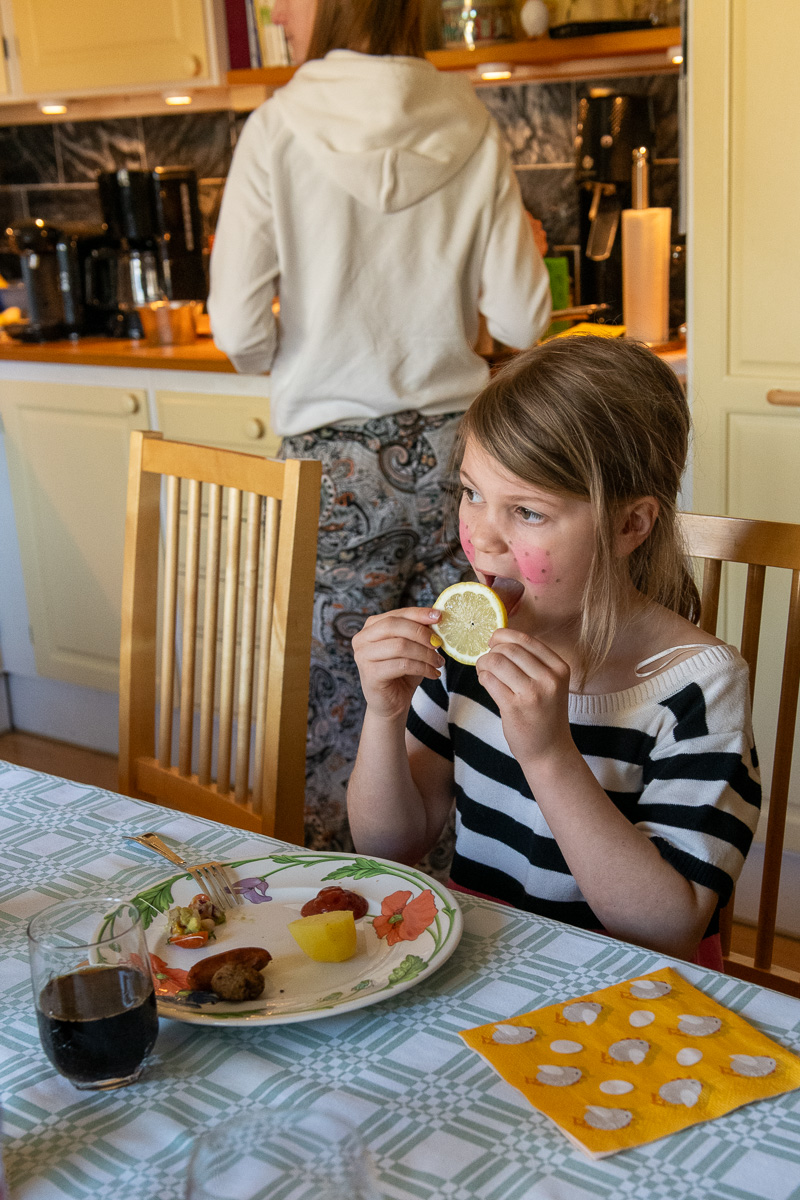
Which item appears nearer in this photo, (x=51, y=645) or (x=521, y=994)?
(x=521, y=994)

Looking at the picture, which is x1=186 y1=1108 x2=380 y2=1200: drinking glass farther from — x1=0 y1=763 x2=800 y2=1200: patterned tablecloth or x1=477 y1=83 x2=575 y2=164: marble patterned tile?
x1=477 y1=83 x2=575 y2=164: marble patterned tile

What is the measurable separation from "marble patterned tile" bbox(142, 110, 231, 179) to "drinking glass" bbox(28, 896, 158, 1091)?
291 centimetres

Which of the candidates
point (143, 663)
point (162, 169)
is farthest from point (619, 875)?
point (162, 169)

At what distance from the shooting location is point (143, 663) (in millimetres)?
1488

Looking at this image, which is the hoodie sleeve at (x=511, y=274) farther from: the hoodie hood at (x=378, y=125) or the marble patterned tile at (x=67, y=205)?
the marble patterned tile at (x=67, y=205)

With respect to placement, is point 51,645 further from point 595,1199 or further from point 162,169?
point 595,1199

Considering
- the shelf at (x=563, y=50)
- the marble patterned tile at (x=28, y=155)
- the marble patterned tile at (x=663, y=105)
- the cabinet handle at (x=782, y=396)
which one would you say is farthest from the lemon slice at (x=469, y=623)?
the marble patterned tile at (x=28, y=155)

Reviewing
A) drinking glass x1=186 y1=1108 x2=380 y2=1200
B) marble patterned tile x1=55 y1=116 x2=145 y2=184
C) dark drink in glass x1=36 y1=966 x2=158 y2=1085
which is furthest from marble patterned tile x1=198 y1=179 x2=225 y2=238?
drinking glass x1=186 y1=1108 x2=380 y2=1200

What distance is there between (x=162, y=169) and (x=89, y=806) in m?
2.31

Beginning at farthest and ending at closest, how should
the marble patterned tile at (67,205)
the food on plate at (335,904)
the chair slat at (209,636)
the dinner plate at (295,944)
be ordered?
the marble patterned tile at (67,205) < the chair slat at (209,636) < the food on plate at (335,904) < the dinner plate at (295,944)

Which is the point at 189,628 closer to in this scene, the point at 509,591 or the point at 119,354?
the point at 509,591

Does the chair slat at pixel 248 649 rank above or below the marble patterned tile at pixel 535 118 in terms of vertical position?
A: below

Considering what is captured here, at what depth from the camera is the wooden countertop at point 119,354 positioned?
2598mm

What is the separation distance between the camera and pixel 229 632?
4.68ft
